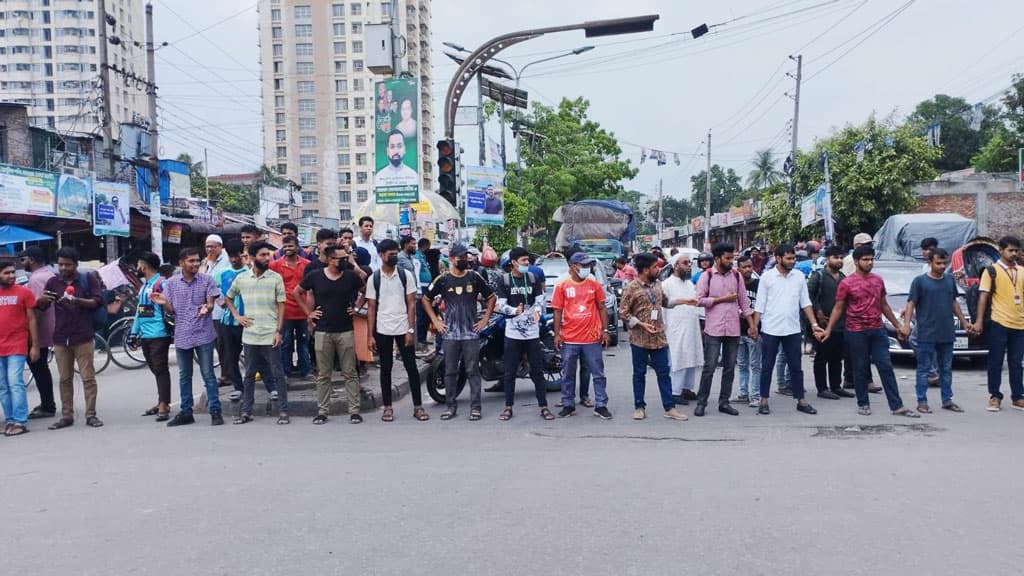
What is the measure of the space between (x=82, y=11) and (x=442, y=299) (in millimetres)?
109994

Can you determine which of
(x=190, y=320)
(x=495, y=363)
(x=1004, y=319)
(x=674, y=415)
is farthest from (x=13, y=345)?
(x=1004, y=319)

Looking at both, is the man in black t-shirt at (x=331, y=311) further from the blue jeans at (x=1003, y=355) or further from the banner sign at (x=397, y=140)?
the blue jeans at (x=1003, y=355)

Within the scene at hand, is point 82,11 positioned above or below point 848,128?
above

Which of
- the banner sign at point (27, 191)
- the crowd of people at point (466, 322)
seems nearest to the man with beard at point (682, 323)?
the crowd of people at point (466, 322)

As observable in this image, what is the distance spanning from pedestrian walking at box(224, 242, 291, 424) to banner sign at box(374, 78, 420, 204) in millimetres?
5868

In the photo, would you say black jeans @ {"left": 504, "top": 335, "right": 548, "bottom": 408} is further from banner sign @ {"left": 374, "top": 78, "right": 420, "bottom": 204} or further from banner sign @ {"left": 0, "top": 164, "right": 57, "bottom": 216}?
banner sign @ {"left": 0, "top": 164, "right": 57, "bottom": 216}

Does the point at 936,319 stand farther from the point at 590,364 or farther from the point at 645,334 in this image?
the point at 590,364

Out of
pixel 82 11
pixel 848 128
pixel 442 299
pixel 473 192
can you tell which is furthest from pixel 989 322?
pixel 82 11

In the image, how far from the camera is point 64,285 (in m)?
8.45

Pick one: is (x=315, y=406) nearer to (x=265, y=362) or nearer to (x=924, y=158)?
(x=265, y=362)

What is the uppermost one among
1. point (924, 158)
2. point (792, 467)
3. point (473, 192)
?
point (924, 158)

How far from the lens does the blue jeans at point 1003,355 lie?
28.0 ft

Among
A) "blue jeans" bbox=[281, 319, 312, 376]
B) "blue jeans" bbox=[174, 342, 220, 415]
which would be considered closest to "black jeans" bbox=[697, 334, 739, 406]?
"blue jeans" bbox=[281, 319, 312, 376]

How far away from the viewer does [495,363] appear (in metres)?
9.70
